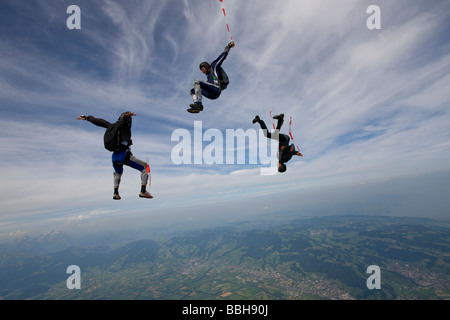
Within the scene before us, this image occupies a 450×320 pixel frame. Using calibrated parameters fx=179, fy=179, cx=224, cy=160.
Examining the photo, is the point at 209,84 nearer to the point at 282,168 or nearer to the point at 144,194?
the point at 144,194

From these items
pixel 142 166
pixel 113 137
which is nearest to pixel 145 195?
pixel 142 166

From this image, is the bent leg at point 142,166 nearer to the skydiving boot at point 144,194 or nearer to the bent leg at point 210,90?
the skydiving boot at point 144,194

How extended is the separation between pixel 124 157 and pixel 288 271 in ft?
481

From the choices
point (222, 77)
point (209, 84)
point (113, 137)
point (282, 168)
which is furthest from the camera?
point (282, 168)

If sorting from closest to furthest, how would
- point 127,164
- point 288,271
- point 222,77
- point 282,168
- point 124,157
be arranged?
point 124,157 < point 127,164 < point 222,77 < point 282,168 < point 288,271

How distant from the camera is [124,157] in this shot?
618 cm

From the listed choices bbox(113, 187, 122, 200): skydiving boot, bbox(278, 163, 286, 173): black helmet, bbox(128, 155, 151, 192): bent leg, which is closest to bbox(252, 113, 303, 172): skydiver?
bbox(278, 163, 286, 173): black helmet

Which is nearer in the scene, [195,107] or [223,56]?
[195,107]

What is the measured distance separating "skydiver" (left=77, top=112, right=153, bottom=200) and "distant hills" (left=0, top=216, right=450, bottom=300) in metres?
103

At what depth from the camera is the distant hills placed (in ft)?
312

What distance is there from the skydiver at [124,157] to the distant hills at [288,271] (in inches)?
4071

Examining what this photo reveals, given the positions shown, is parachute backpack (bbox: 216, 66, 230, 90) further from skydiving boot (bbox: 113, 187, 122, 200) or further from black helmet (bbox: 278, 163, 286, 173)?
skydiving boot (bbox: 113, 187, 122, 200)
